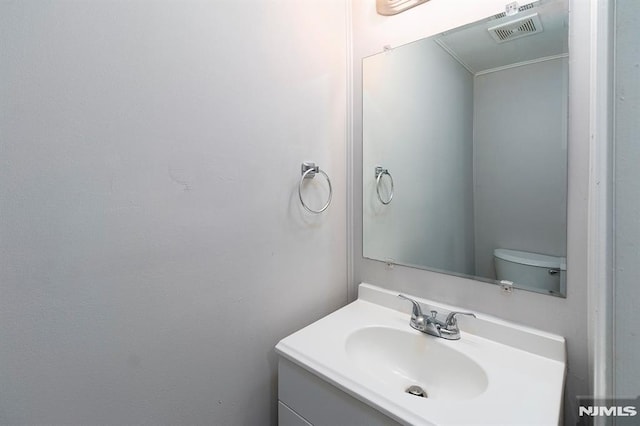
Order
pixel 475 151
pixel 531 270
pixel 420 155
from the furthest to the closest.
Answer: pixel 420 155
pixel 475 151
pixel 531 270

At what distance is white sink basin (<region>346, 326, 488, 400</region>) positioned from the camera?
33.2 inches

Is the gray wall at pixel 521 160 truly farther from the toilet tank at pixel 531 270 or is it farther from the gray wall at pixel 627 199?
the gray wall at pixel 627 199

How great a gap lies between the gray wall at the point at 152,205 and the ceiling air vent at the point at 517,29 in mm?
606

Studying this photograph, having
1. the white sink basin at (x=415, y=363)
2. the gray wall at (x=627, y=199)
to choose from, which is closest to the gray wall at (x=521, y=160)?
the white sink basin at (x=415, y=363)

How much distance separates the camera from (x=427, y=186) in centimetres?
115

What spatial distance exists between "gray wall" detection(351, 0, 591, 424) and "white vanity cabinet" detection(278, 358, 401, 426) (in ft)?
1.68

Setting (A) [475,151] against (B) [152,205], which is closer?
(B) [152,205]

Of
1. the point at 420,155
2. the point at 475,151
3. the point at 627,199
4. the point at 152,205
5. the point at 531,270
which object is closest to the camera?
the point at 627,199

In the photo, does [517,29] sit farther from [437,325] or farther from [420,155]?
[437,325]

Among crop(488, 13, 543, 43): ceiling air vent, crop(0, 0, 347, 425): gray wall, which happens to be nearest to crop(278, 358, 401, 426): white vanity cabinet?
crop(0, 0, 347, 425): gray wall

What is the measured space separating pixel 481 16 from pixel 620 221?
893 mm

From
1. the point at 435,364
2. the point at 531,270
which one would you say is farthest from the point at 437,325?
the point at 531,270

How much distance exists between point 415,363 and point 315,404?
358mm

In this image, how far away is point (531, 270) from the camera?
2.92ft
